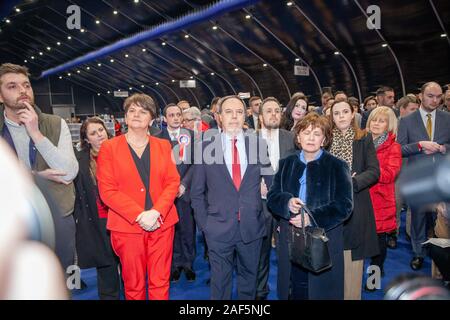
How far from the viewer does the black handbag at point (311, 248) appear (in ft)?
6.38

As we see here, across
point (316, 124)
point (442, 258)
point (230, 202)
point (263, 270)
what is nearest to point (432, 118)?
point (442, 258)

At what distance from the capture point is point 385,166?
2.92 meters

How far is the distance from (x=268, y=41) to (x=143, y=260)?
448 inches

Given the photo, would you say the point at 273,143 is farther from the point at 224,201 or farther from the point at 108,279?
the point at 108,279

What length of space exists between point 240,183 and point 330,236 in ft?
2.32

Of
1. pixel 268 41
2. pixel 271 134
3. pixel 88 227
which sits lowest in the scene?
pixel 88 227

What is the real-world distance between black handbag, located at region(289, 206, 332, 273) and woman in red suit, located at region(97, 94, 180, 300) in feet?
2.90

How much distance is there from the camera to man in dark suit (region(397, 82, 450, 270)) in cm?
334

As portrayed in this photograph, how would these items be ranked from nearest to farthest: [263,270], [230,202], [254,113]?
[230,202], [263,270], [254,113]

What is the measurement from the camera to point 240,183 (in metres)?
2.39

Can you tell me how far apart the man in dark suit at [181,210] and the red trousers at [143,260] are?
42.8 inches

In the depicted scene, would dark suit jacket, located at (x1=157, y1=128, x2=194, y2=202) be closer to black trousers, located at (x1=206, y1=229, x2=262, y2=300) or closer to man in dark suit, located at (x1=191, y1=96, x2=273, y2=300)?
man in dark suit, located at (x1=191, y1=96, x2=273, y2=300)

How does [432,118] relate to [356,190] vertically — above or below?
above

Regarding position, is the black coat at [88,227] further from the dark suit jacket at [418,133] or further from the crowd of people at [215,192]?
the dark suit jacket at [418,133]
